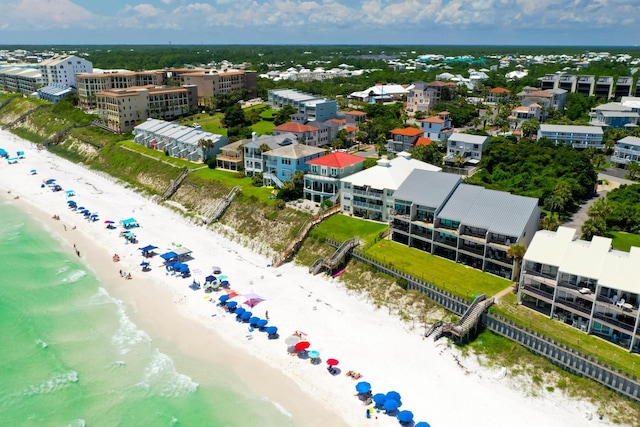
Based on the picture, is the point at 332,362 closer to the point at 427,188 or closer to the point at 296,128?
the point at 427,188

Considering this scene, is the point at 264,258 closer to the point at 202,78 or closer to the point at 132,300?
the point at 132,300

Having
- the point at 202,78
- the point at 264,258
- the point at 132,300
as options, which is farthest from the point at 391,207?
the point at 202,78

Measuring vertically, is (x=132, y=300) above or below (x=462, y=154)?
below

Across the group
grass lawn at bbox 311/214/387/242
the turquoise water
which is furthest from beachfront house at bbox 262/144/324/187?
the turquoise water

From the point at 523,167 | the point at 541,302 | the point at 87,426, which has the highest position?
the point at 523,167

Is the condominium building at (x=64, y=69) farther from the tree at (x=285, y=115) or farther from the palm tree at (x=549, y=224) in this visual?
the palm tree at (x=549, y=224)

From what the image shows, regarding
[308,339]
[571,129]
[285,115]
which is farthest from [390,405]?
[285,115]

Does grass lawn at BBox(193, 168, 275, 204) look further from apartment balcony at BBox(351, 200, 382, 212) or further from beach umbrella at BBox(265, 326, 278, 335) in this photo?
beach umbrella at BBox(265, 326, 278, 335)

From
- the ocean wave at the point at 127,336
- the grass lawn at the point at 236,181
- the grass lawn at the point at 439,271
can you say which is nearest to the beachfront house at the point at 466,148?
the grass lawn at the point at 236,181
